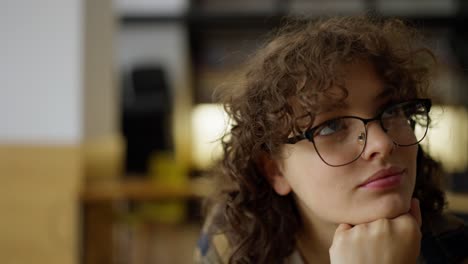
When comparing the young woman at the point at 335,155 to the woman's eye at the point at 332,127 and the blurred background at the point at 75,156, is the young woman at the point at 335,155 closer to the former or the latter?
the woman's eye at the point at 332,127

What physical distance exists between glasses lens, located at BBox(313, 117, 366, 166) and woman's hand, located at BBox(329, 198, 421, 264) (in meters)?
0.12

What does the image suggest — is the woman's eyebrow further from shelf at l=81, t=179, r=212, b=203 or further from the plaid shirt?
shelf at l=81, t=179, r=212, b=203

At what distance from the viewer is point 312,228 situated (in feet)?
3.41

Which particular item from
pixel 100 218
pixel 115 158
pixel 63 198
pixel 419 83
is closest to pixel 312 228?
pixel 419 83

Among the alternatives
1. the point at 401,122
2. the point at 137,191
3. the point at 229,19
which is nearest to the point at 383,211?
the point at 401,122

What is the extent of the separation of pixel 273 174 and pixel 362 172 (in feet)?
0.73

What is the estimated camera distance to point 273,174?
3.38 feet

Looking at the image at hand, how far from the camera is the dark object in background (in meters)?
6.79

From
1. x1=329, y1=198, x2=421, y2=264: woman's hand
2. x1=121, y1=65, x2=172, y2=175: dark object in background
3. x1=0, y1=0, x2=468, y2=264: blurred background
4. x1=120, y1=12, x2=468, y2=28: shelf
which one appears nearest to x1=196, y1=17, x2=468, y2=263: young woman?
x1=329, y1=198, x2=421, y2=264: woman's hand

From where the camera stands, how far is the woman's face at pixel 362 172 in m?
0.84

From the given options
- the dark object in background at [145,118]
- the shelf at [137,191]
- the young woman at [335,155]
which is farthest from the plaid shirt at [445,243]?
the dark object in background at [145,118]

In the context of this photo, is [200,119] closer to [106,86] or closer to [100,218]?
[106,86]

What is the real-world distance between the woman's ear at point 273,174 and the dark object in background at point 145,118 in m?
5.82

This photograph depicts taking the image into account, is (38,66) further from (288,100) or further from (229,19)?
(229,19)
